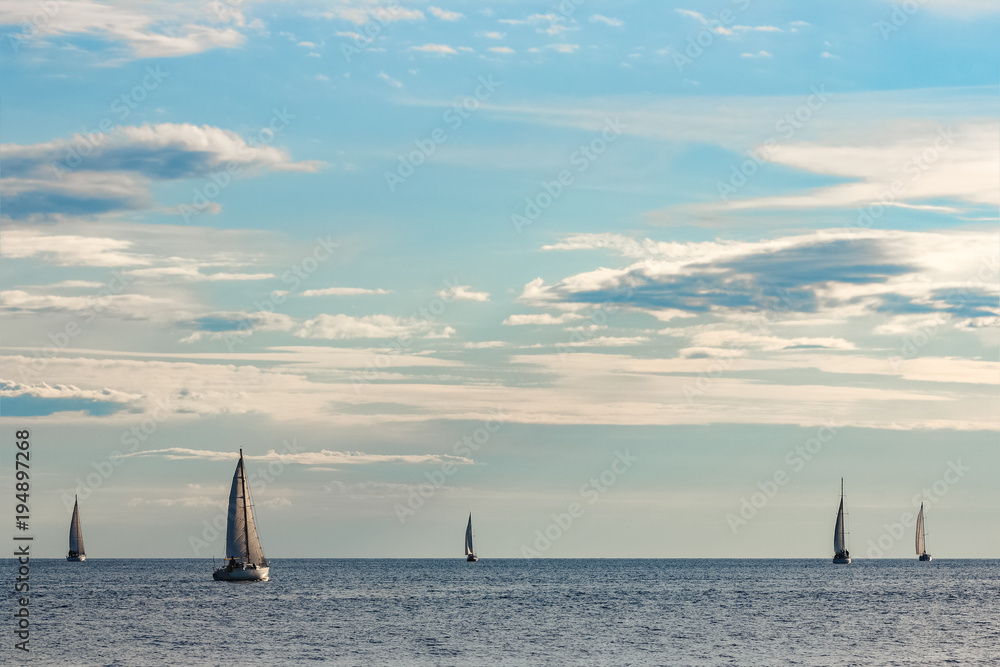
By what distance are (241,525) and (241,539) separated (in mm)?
2416

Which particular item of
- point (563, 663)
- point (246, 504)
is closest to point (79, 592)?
point (246, 504)

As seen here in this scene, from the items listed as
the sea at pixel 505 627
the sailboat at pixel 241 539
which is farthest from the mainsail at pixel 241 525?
the sea at pixel 505 627

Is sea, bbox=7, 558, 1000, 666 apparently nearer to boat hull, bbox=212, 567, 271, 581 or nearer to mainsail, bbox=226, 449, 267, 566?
boat hull, bbox=212, 567, 271, 581

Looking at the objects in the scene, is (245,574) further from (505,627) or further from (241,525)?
(505,627)

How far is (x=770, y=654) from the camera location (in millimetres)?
78000

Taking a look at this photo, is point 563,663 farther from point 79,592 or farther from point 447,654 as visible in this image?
point 79,592

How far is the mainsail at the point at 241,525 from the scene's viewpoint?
129625mm

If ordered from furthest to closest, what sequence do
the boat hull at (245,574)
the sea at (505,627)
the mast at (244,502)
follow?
the boat hull at (245,574), the mast at (244,502), the sea at (505,627)

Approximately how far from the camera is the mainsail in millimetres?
129625

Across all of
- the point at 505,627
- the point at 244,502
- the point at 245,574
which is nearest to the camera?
the point at 505,627

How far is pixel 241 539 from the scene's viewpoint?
436ft

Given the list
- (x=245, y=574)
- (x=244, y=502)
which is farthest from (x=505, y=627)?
(x=245, y=574)

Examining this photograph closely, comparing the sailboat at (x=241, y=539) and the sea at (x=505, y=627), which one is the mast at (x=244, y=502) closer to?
the sailboat at (x=241, y=539)

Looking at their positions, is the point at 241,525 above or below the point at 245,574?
above
